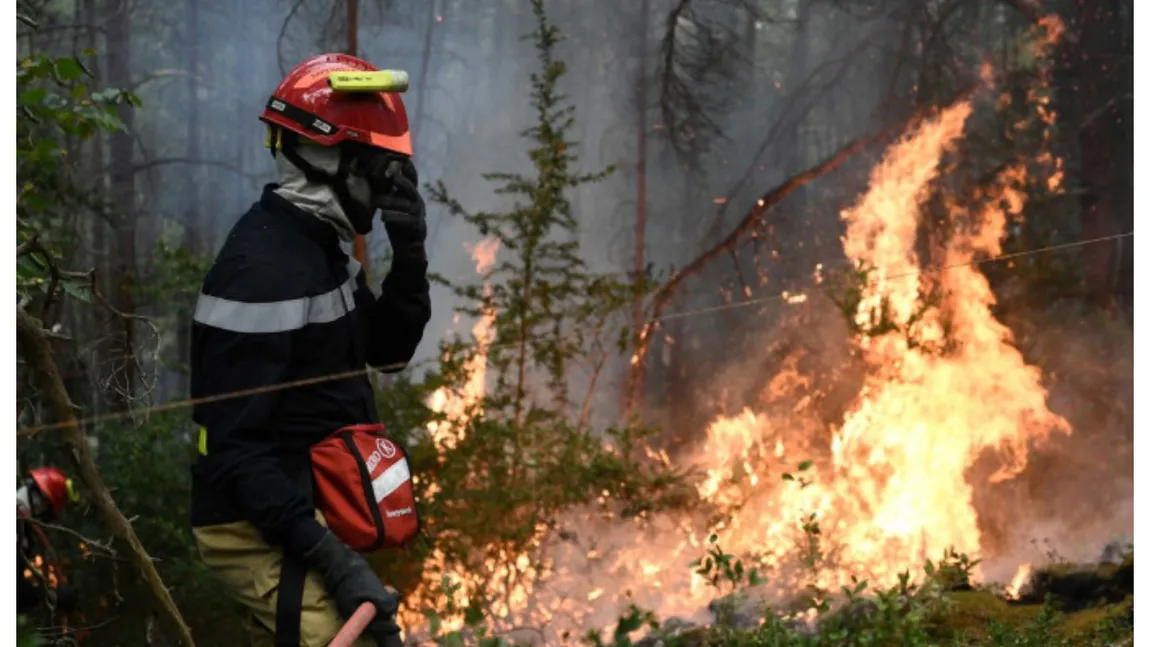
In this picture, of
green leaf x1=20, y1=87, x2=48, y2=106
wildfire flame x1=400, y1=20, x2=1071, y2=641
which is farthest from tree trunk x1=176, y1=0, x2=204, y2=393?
green leaf x1=20, y1=87, x2=48, y2=106

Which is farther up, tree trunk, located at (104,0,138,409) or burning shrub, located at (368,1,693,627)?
tree trunk, located at (104,0,138,409)

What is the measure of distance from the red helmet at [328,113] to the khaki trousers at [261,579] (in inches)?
43.6

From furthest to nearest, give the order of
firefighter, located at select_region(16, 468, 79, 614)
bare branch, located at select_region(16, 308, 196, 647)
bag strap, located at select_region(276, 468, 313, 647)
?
firefighter, located at select_region(16, 468, 79, 614) → bare branch, located at select_region(16, 308, 196, 647) → bag strap, located at select_region(276, 468, 313, 647)

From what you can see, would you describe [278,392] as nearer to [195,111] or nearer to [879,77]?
[195,111]

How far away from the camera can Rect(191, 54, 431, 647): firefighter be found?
141 inches

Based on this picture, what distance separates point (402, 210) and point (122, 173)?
4123 mm

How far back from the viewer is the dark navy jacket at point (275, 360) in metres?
3.57

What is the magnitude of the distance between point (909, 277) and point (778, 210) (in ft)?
2.83

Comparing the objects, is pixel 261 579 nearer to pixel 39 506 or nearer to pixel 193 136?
pixel 39 506

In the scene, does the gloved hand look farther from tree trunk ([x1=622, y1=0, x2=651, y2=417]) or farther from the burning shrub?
tree trunk ([x1=622, y1=0, x2=651, y2=417])

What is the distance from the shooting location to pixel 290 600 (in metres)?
3.65

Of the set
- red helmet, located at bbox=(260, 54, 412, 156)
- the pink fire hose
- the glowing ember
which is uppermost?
red helmet, located at bbox=(260, 54, 412, 156)

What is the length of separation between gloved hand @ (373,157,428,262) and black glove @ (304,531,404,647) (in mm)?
899

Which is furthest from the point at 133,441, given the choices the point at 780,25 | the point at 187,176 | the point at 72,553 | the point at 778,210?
the point at 780,25
